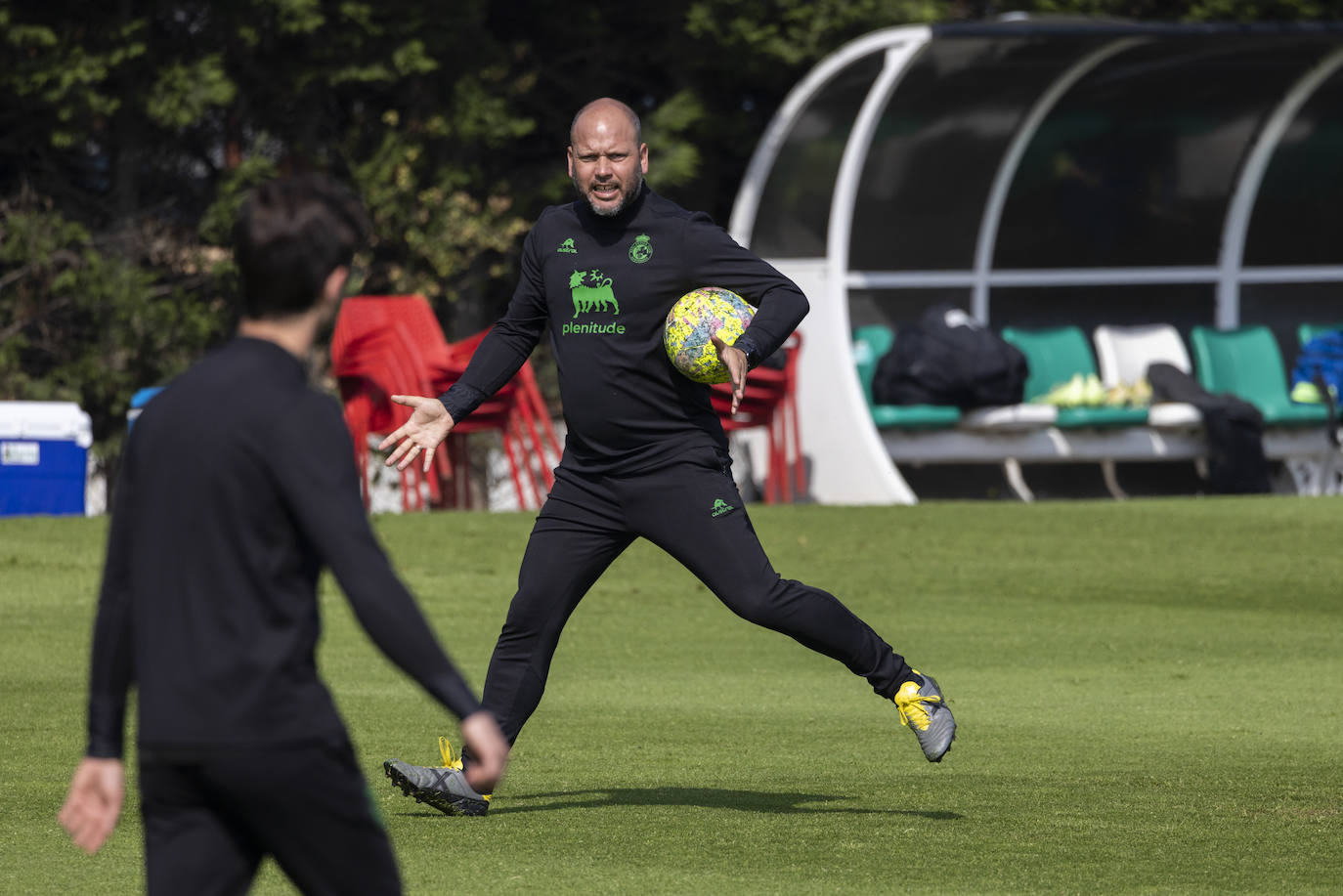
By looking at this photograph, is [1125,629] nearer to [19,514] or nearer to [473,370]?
[473,370]

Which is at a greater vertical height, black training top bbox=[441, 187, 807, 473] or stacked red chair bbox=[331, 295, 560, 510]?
black training top bbox=[441, 187, 807, 473]

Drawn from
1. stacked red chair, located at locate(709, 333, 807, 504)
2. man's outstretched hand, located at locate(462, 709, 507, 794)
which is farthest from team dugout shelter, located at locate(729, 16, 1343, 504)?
man's outstretched hand, located at locate(462, 709, 507, 794)

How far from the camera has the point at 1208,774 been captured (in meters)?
7.39

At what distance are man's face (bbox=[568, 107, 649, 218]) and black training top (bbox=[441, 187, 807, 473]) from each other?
0.10m

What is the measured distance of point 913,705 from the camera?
642cm

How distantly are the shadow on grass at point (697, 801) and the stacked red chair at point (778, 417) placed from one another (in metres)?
11.3

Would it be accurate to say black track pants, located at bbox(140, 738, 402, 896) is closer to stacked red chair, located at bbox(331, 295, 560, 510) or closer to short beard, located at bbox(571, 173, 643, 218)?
short beard, located at bbox(571, 173, 643, 218)

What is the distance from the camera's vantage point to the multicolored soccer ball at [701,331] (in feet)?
20.5

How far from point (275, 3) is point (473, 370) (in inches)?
581

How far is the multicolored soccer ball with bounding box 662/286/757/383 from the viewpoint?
6242mm

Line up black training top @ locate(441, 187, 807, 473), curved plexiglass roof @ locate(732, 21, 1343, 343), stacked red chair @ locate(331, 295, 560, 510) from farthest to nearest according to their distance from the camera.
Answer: curved plexiglass roof @ locate(732, 21, 1343, 343) < stacked red chair @ locate(331, 295, 560, 510) < black training top @ locate(441, 187, 807, 473)

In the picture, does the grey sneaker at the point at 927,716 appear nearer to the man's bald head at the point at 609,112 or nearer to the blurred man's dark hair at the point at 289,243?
the man's bald head at the point at 609,112

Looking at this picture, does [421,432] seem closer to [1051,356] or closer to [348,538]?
[348,538]

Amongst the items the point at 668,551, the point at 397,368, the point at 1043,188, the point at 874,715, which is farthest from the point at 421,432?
the point at 1043,188
